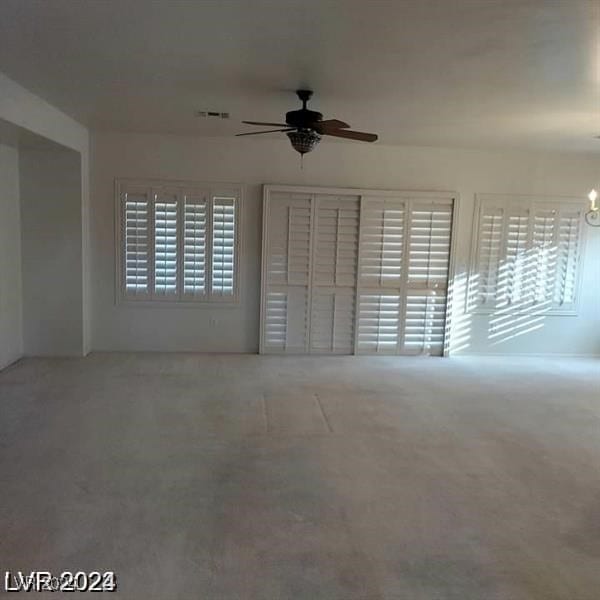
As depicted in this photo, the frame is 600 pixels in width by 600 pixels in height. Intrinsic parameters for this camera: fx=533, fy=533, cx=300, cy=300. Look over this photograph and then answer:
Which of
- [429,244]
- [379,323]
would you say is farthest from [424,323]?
[429,244]

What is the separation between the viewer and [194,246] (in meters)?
6.37

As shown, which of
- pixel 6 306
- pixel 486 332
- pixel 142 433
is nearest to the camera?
pixel 142 433

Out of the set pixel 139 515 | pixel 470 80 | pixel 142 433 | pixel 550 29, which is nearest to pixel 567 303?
pixel 470 80

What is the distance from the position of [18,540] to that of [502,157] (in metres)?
6.33

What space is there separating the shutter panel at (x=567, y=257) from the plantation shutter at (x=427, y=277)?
150cm

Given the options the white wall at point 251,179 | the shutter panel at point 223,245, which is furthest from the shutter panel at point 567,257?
the shutter panel at point 223,245

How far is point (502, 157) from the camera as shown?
21.8 ft

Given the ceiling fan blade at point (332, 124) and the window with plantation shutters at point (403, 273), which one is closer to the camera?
the ceiling fan blade at point (332, 124)

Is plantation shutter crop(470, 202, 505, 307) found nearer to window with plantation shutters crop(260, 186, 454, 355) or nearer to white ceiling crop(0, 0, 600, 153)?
window with plantation shutters crop(260, 186, 454, 355)

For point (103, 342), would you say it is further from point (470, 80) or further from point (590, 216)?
point (590, 216)

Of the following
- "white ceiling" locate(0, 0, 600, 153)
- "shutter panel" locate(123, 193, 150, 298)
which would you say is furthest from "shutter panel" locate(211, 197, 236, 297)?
"white ceiling" locate(0, 0, 600, 153)

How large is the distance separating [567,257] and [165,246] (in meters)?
5.08

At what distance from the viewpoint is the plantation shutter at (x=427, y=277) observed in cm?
659

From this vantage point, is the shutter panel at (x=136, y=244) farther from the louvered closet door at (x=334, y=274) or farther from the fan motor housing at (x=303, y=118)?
the fan motor housing at (x=303, y=118)
